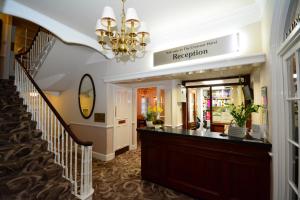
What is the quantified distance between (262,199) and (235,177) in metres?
0.39

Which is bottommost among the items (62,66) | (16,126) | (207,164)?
(207,164)

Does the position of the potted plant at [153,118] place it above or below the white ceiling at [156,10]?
below

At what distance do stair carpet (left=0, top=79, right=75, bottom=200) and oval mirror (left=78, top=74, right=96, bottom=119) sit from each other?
178 centimetres

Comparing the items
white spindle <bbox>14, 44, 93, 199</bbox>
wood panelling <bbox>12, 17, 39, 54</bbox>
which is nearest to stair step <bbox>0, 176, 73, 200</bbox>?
white spindle <bbox>14, 44, 93, 199</bbox>

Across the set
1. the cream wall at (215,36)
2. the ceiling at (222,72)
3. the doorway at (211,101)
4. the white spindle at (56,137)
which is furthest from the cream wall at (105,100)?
the white spindle at (56,137)

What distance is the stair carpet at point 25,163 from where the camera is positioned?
81.3 inches

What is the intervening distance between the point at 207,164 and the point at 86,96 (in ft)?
13.8

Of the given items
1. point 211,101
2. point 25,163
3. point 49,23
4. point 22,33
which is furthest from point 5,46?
point 211,101

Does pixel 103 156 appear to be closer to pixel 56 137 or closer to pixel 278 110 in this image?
pixel 56 137

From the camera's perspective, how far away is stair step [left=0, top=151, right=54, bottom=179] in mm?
2189

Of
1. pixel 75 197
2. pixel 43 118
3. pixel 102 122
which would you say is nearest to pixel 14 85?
pixel 43 118

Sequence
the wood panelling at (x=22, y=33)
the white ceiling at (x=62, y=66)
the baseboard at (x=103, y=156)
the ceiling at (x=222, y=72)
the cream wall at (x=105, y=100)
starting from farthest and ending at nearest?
the wood panelling at (x=22, y=33) < the baseboard at (x=103, y=156) < the white ceiling at (x=62, y=66) < the cream wall at (x=105, y=100) < the ceiling at (x=222, y=72)

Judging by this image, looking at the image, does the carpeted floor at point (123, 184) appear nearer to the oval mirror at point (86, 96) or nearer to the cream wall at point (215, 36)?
the oval mirror at point (86, 96)

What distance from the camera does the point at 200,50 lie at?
9.20 feet
